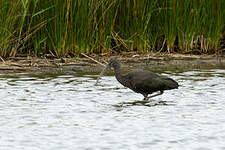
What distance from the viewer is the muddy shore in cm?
1098

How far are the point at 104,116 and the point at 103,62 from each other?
16.1 feet

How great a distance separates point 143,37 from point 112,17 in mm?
862

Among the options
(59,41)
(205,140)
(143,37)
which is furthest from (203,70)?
(205,140)

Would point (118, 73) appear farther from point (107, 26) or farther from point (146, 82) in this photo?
point (107, 26)

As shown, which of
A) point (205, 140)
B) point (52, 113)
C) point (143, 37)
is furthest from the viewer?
point (143, 37)

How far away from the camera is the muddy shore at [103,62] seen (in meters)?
11.0

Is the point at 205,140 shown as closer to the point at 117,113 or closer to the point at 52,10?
the point at 117,113

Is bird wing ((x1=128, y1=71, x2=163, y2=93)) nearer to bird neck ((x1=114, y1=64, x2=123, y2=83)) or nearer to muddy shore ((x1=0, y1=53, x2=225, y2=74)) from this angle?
bird neck ((x1=114, y1=64, x2=123, y2=83))

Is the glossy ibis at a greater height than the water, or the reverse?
the glossy ibis

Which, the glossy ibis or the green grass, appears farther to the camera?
the green grass

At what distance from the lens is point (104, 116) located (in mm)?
6930

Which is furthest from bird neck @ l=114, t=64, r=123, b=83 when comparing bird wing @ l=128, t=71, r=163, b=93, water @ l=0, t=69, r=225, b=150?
bird wing @ l=128, t=71, r=163, b=93

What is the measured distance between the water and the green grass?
137 centimetres

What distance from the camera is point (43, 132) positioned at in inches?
236
